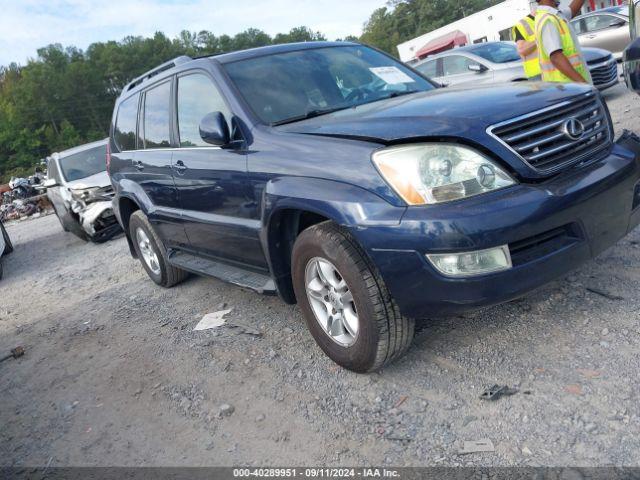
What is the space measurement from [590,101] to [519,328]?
51.8 inches

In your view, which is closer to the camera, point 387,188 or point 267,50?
point 387,188

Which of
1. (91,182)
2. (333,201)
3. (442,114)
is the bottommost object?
(91,182)

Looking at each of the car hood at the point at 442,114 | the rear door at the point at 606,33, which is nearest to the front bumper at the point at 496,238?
the car hood at the point at 442,114

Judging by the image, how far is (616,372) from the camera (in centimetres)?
258

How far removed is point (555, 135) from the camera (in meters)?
2.71

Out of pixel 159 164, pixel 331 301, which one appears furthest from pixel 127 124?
pixel 331 301

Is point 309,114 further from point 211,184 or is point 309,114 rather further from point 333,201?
point 333,201

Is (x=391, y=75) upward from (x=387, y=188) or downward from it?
upward

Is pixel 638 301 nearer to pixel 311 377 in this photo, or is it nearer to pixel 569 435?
pixel 569 435

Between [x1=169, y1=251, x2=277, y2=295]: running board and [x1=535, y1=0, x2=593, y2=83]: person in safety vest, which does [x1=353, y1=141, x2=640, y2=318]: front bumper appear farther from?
[x1=535, y1=0, x2=593, y2=83]: person in safety vest

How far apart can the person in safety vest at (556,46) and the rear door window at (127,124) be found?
3.70 m

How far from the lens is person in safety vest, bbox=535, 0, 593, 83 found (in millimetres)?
4793

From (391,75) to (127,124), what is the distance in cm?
280

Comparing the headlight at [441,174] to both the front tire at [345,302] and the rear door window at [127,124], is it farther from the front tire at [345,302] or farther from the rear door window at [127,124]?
the rear door window at [127,124]
